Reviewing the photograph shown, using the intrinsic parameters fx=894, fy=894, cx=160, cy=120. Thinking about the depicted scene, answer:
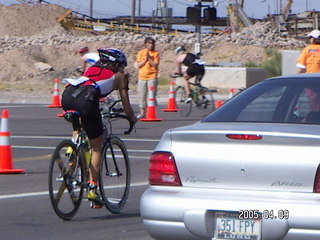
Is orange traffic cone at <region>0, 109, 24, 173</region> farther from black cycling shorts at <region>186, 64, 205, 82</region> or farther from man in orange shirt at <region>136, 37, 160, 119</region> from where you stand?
black cycling shorts at <region>186, 64, 205, 82</region>

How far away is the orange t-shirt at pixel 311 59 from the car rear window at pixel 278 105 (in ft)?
25.3

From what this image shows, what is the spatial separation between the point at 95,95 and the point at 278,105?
215cm

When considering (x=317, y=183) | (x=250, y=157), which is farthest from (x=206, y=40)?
(x=317, y=183)

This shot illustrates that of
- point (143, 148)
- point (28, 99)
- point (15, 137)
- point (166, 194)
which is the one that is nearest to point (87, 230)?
point (166, 194)

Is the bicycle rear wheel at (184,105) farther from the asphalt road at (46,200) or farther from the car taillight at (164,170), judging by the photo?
the car taillight at (164,170)

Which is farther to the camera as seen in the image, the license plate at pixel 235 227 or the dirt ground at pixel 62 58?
the dirt ground at pixel 62 58

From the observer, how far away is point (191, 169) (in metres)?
6.58

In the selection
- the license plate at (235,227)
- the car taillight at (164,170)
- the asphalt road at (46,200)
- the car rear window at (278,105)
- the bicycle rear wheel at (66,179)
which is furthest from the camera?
the bicycle rear wheel at (66,179)

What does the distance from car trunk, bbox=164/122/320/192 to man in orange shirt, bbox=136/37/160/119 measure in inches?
578

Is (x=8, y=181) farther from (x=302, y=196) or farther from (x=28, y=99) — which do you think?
(x=28, y=99)

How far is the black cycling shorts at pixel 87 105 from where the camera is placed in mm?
8953

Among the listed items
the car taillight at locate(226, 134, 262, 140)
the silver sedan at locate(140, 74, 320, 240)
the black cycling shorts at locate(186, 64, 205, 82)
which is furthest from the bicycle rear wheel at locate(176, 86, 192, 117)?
the car taillight at locate(226, 134, 262, 140)

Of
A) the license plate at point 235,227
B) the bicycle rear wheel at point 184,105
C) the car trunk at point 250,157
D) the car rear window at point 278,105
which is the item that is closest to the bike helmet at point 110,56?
the car rear window at point 278,105

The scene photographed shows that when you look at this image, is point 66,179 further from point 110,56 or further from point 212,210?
point 212,210
